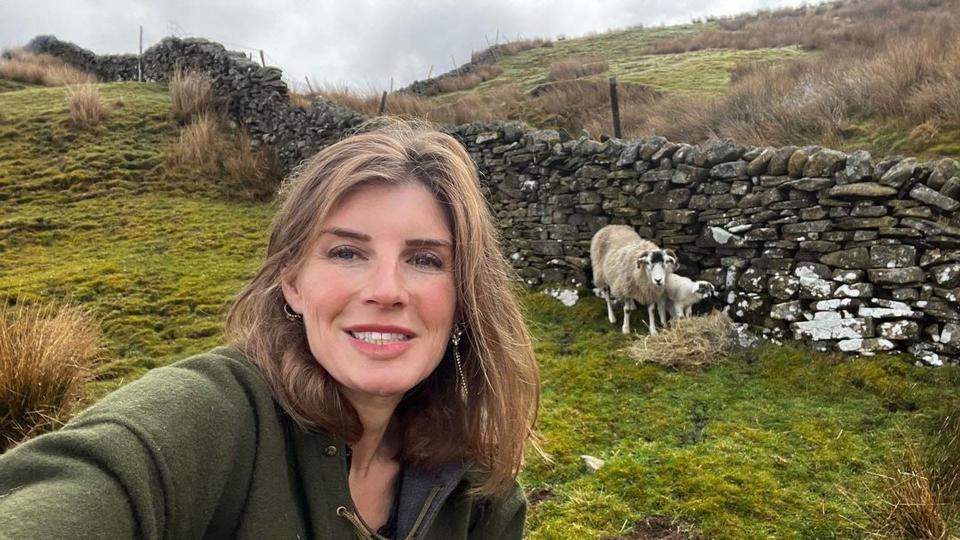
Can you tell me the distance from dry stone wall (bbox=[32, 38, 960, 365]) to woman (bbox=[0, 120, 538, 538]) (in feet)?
17.0

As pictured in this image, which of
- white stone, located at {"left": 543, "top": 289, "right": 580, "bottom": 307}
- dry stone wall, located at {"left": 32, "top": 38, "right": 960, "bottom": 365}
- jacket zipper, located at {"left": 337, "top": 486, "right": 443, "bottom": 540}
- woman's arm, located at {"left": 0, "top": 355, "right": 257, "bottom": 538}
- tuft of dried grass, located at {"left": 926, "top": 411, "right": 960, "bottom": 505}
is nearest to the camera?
woman's arm, located at {"left": 0, "top": 355, "right": 257, "bottom": 538}

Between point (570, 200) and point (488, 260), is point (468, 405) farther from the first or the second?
point (570, 200)

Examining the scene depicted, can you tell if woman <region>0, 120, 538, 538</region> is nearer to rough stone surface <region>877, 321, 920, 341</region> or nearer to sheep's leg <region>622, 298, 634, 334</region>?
rough stone surface <region>877, 321, 920, 341</region>

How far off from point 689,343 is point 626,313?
3.35 feet

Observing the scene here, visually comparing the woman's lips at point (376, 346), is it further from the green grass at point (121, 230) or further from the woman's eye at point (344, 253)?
the green grass at point (121, 230)

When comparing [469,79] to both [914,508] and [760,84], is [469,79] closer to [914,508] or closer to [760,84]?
[760,84]

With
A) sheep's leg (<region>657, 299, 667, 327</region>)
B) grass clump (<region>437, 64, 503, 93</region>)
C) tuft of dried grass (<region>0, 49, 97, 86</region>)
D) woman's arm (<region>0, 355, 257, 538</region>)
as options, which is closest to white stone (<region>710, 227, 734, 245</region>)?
sheep's leg (<region>657, 299, 667, 327</region>)

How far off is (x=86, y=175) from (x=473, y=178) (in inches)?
507

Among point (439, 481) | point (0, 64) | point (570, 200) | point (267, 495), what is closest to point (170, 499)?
point (267, 495)

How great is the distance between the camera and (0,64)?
2009cm

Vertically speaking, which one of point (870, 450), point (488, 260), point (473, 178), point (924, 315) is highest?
point (473, 178)

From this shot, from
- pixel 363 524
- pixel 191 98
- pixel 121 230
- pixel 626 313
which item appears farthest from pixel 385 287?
pixel 191 98

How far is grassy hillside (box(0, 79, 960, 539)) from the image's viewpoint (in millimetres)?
4000

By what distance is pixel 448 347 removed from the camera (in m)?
2.04
